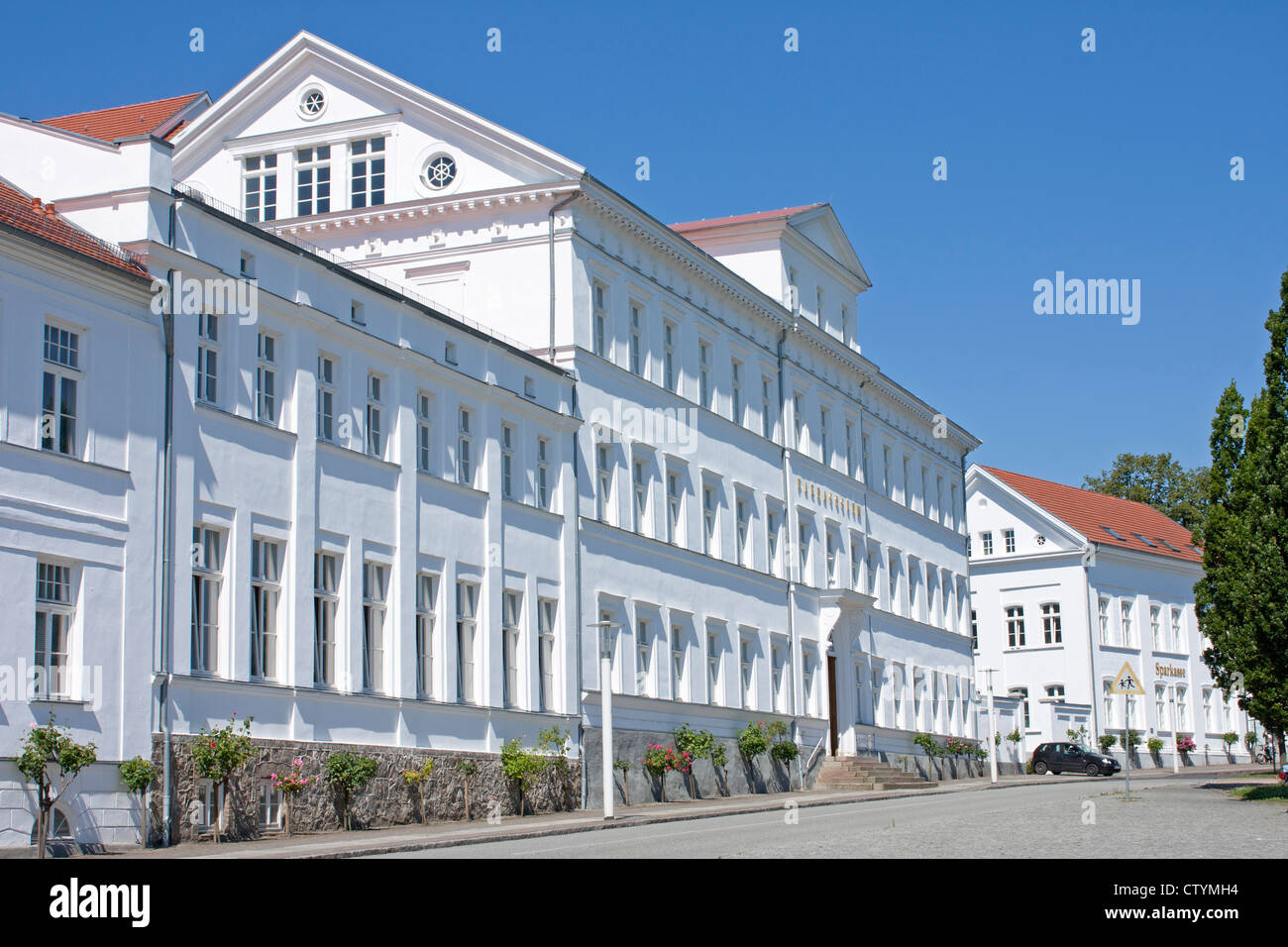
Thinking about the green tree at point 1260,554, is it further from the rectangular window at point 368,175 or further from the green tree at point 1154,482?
the green tree at point 1154,482

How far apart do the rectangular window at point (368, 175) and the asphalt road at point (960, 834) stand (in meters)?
17.1

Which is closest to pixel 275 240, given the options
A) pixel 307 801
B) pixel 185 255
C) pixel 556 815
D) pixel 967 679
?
pixel 185 255

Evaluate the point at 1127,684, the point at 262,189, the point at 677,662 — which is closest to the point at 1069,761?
the point at 677,662

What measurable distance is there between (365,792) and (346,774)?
91 centimetres

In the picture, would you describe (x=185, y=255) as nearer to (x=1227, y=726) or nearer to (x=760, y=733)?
(x=760, y=733)

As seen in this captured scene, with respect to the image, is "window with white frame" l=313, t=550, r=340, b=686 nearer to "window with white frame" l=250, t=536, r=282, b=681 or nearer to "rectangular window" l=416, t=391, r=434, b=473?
A: "window with white frame" l=250, t=536, r=282, b=681

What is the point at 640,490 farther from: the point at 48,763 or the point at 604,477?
the point at 48,763

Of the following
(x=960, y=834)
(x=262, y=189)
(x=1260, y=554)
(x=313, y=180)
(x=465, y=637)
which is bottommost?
(x=960, y=834)

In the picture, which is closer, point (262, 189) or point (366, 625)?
point (366, 625)

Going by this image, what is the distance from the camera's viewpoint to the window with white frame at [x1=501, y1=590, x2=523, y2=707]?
33.8m

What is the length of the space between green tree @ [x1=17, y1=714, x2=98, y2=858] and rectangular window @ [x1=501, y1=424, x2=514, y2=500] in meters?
14.0

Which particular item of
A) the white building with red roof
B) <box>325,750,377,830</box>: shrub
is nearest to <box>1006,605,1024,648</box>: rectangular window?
the white building with red roof

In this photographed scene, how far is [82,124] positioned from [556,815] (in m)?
22.0

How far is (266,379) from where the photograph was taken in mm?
27312
